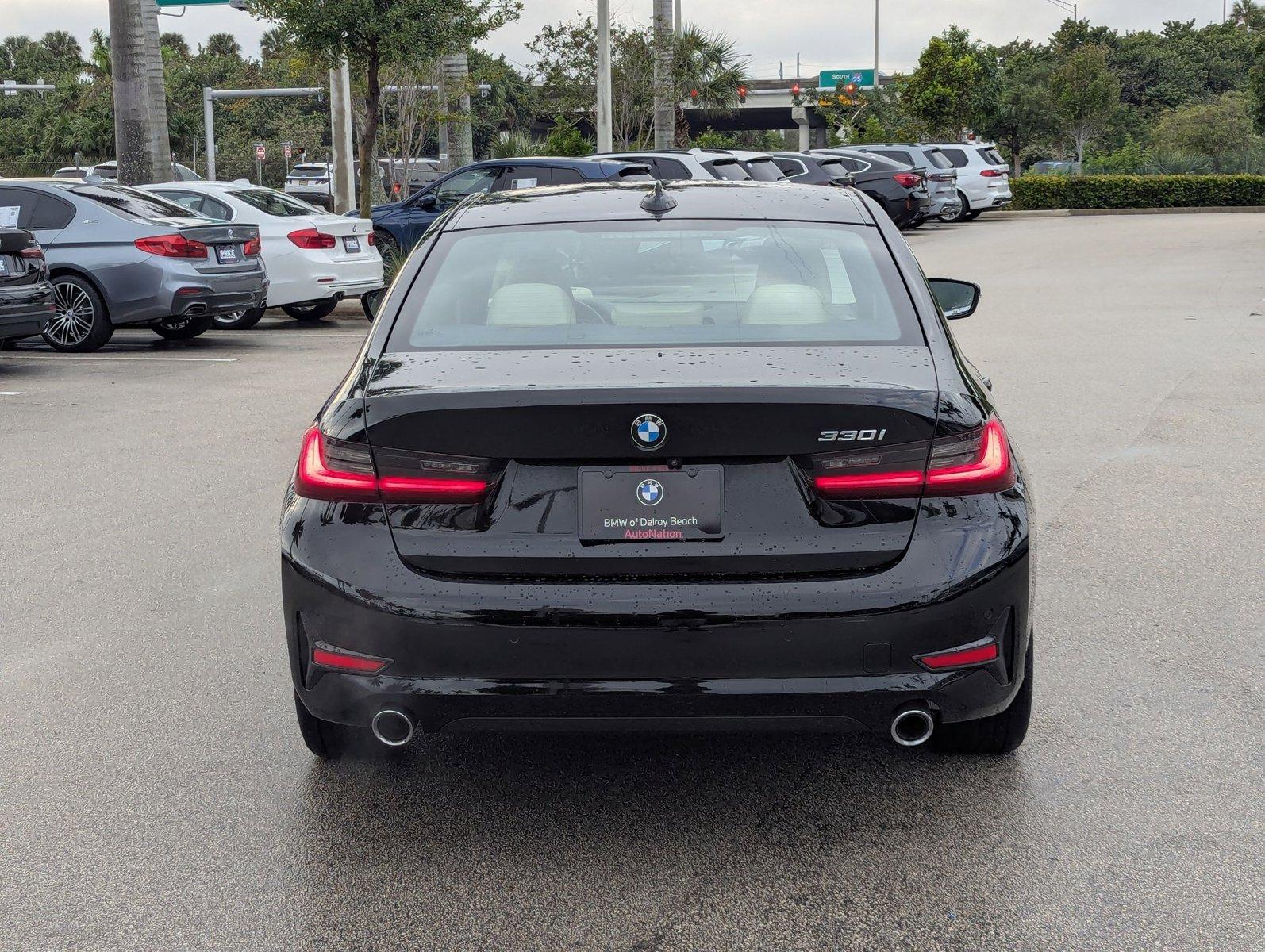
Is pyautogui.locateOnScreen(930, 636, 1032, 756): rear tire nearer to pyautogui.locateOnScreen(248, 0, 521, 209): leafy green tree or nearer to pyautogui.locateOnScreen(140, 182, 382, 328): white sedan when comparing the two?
pyautogui.locateOnScreen(140, 182, 382, 328): white sedan

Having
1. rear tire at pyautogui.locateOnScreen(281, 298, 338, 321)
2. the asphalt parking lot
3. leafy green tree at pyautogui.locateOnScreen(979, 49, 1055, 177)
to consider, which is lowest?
the asphalt parking lot

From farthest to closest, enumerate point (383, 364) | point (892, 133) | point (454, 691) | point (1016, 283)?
point (892, 133)
point (1016, 283)
point (383, 364)
point (454, 691)

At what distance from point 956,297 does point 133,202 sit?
1102 cm

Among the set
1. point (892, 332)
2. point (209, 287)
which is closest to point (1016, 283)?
point (209, 287)

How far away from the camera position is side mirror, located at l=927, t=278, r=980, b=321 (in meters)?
5.48

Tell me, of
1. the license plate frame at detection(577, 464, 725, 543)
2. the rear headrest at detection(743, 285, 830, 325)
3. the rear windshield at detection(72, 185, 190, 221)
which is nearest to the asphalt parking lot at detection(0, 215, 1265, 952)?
the license plate frame at detection(577, 464, 725, 543)

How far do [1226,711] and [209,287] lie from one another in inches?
442

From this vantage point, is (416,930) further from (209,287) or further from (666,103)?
(666,103)

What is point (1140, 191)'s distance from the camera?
129 feet

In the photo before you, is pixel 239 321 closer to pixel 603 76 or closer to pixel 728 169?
pixel 728 169

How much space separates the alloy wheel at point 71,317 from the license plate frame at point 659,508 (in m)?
11.9

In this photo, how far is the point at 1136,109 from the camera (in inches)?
3164

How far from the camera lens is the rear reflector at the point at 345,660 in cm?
346

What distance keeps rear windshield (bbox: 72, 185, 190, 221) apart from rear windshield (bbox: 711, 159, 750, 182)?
335 inches
